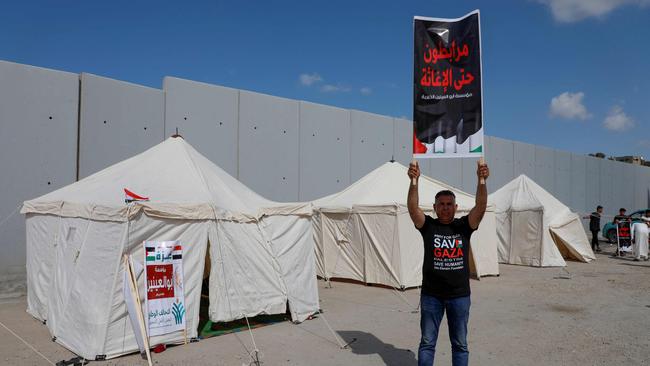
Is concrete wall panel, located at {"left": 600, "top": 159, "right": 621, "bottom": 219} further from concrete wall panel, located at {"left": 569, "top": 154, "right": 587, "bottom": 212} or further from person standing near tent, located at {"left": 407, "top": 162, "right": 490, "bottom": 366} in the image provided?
person standing near tent, located at {"left": 407, "top": 162, "right": 490, "bottom": 366}

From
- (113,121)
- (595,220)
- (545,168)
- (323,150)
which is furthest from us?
(545,168)

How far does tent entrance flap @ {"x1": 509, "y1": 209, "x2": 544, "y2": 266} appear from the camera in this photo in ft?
51.4

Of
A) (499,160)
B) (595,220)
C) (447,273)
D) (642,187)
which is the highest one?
(499,160)

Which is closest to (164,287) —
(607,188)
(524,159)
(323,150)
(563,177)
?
(323,150)

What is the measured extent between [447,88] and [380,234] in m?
6.60

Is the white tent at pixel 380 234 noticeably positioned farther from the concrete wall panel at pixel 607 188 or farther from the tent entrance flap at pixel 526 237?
the concrete wall panel at pixel 607 188

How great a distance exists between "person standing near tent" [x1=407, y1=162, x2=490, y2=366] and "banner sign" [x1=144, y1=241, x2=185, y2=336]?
3.47 m

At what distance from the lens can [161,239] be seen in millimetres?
6625

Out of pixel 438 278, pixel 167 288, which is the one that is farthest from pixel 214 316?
pixel 438 278

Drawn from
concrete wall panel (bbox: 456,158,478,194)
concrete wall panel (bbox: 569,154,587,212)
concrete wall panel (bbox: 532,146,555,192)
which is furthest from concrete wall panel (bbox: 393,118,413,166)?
concrete wall panel (bbox: 569,154,587,212)

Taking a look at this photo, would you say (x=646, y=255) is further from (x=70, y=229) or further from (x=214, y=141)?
(x=70, y=229)

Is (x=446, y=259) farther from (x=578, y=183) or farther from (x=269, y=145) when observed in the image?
(x=578, y=183)

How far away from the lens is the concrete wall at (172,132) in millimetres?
10250

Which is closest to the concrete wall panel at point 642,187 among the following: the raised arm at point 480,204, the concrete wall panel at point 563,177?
the concrete wall panel at point 563,177
